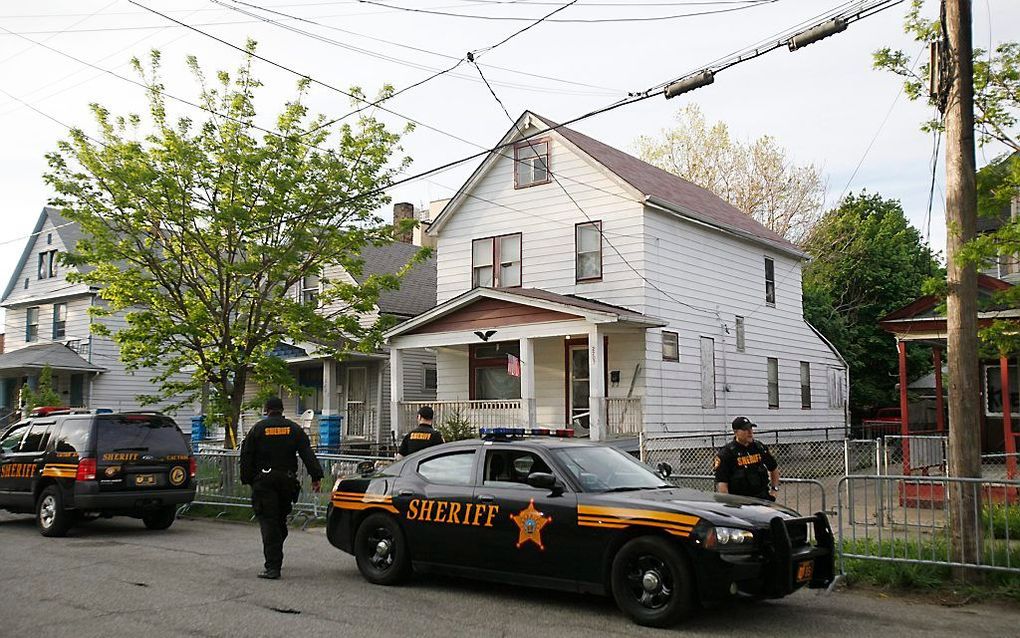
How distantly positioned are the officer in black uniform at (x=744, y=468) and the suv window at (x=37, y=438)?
31.9 feet

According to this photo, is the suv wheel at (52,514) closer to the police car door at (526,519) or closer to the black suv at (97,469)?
the black suv at (97,469)

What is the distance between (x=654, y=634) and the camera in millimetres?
7254

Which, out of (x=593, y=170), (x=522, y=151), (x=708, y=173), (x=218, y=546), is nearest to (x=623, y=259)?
(x=593, y=170)

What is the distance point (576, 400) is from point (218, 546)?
38.1 ft

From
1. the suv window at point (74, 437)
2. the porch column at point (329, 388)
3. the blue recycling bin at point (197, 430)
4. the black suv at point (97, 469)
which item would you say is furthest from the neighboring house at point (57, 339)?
the suv window at point (74, 437)

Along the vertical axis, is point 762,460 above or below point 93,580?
above

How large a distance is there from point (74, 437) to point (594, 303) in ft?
37.3

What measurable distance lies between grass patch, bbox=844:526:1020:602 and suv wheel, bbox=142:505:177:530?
9.47 m

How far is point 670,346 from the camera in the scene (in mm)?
22297

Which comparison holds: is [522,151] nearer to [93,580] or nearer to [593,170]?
[593,170]

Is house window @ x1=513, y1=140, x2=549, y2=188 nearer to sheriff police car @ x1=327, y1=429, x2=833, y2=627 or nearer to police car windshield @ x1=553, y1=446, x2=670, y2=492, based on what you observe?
sheriff police car @ x1=327, y1=429, x2=833, y2=627

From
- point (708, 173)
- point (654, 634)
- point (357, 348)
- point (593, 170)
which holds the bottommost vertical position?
point (654, 634)

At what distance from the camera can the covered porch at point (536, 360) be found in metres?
19.8

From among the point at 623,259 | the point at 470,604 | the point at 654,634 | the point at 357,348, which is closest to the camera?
the point at 654,634
